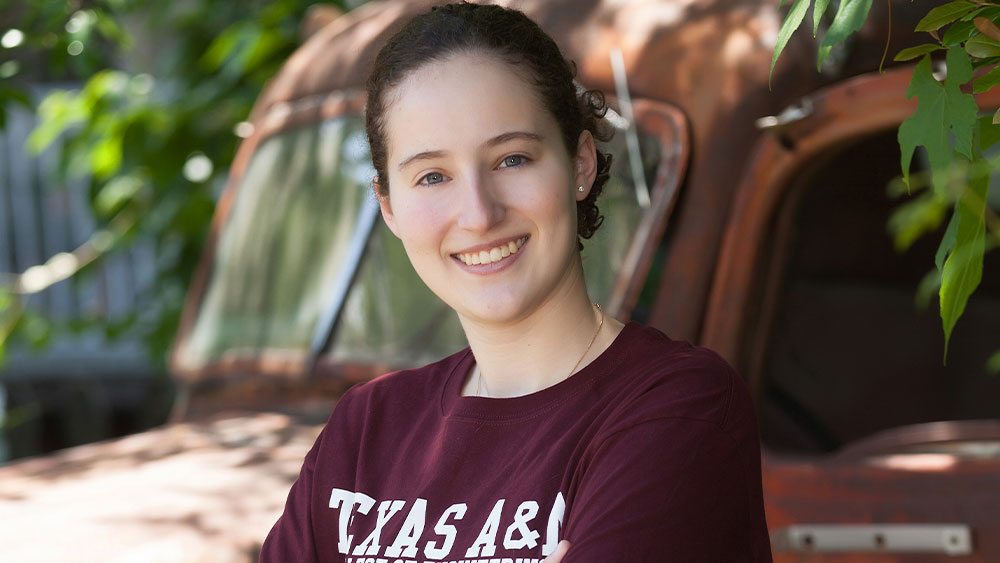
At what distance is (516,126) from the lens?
1.93 metres

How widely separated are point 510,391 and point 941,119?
2.58 ft

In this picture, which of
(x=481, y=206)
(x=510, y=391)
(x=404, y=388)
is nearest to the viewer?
(x=481, y=206)

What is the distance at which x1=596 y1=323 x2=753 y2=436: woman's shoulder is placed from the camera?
1.72 m

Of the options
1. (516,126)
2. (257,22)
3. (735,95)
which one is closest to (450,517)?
(516,126)

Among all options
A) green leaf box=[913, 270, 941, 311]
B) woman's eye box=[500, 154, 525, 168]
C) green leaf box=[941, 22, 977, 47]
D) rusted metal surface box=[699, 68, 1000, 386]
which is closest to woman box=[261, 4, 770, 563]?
woman's eye box=[500, 154, 525, 168]

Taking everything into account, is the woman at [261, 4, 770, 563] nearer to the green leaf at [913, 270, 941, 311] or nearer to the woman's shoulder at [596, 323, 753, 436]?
the woman's shoulder at [596, 323, 753, 436]

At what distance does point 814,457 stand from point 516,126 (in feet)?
4.85

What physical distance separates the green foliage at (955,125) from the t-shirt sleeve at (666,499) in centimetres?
33

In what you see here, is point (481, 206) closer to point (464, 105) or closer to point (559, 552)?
point (464, 105)

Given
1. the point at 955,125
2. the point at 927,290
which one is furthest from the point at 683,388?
the point at 927,290

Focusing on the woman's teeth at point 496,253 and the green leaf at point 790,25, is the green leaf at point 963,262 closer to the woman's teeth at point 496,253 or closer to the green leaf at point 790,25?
the green leaf at point 790,25

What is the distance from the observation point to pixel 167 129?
606 cm

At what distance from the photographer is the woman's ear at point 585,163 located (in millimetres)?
2100

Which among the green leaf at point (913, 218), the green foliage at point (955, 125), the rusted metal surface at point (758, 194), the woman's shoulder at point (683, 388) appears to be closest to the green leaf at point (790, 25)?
the green foliage at point (955, 125)
